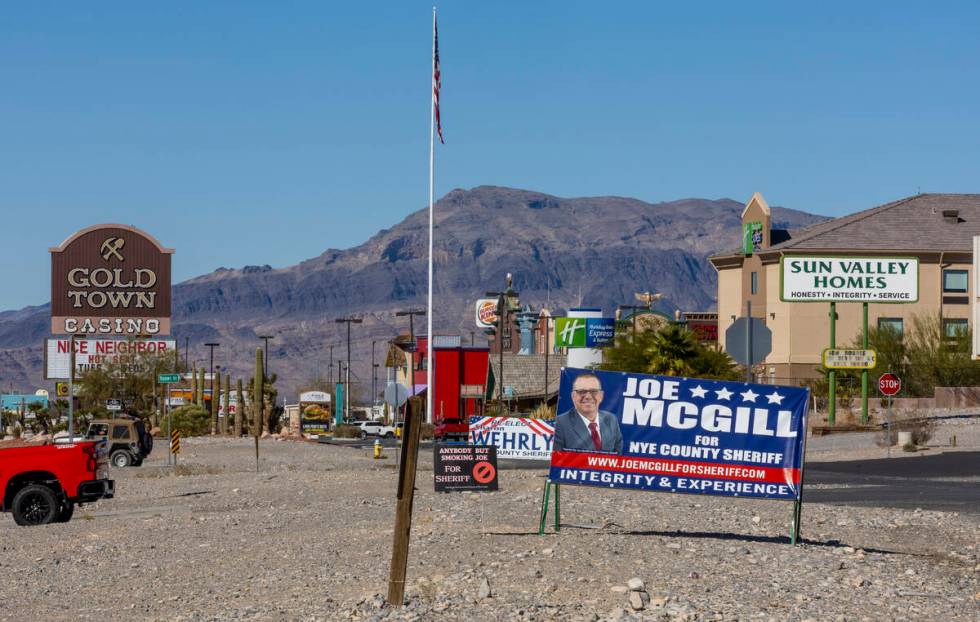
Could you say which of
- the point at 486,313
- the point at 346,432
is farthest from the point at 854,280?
the point at 486,313

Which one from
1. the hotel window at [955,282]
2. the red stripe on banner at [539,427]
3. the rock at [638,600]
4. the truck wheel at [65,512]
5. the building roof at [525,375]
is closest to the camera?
the rock at [638,600]

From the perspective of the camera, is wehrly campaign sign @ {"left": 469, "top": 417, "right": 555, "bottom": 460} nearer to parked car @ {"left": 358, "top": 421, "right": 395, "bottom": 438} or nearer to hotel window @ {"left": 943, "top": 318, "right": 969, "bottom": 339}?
hotel window @ {"left": 943, "top": 318, "right": 969, "bottom": 339}

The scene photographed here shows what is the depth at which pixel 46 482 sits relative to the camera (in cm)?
2392

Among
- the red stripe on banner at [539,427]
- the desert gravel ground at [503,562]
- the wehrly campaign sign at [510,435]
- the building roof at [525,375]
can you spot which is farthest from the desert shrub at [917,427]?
the building roof at [525,375]

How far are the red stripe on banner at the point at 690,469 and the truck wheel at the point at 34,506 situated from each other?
11.6 m

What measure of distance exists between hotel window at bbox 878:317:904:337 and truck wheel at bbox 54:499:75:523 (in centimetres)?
5630

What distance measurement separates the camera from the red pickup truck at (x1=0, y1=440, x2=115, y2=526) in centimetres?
2359

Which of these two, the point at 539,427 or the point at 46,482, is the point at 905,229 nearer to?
the point at 539,427

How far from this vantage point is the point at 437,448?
79.0ft

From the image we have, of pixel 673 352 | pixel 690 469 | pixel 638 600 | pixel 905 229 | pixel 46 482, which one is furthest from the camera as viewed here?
pixel 905 229

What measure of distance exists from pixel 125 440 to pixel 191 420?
133ft

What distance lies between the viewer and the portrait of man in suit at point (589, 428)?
1582 cm

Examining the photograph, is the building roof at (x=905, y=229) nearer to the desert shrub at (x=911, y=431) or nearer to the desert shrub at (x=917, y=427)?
the desert shrub at (x=917, y=427)

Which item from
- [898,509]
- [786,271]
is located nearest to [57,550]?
[898,509]
